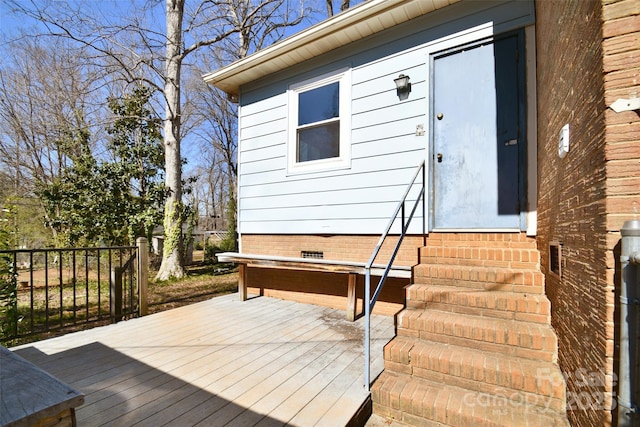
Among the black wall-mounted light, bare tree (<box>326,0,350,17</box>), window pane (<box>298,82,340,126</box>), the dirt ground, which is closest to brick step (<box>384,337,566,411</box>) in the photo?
the black wall-mounted light

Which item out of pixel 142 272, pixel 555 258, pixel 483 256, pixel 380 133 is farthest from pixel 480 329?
pixel 142 272

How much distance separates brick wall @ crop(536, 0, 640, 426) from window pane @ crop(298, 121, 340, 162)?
2.59 metres

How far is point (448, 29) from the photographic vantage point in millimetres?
3332

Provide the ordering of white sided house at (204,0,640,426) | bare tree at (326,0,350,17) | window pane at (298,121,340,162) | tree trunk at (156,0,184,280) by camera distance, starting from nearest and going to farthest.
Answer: white sided house at (204,0,640,426) → window pane at (298,121,340,162) → tree trunk at (156,0,184,280) → bare tree at (326,0,350,17)

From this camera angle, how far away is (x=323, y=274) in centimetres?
423

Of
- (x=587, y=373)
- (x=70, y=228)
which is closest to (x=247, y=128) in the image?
(x=587, y=373)

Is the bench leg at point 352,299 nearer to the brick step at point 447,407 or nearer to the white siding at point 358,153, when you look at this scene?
the white siding at point 358,153

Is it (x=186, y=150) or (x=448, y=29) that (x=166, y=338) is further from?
(x=186, y=150)

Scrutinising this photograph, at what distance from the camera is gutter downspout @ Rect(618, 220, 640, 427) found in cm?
105

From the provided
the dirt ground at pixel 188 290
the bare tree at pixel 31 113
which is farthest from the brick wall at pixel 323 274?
the bare tree at pixel 31 113

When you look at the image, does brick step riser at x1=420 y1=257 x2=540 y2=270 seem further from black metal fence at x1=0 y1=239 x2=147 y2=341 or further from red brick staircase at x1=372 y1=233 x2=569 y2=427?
black metal fence at x1=0 y1=239 x2=147 y2=341

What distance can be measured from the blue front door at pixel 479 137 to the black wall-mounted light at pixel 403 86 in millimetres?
292

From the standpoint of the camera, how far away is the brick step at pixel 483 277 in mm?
2379

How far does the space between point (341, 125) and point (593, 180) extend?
10.1 feet
